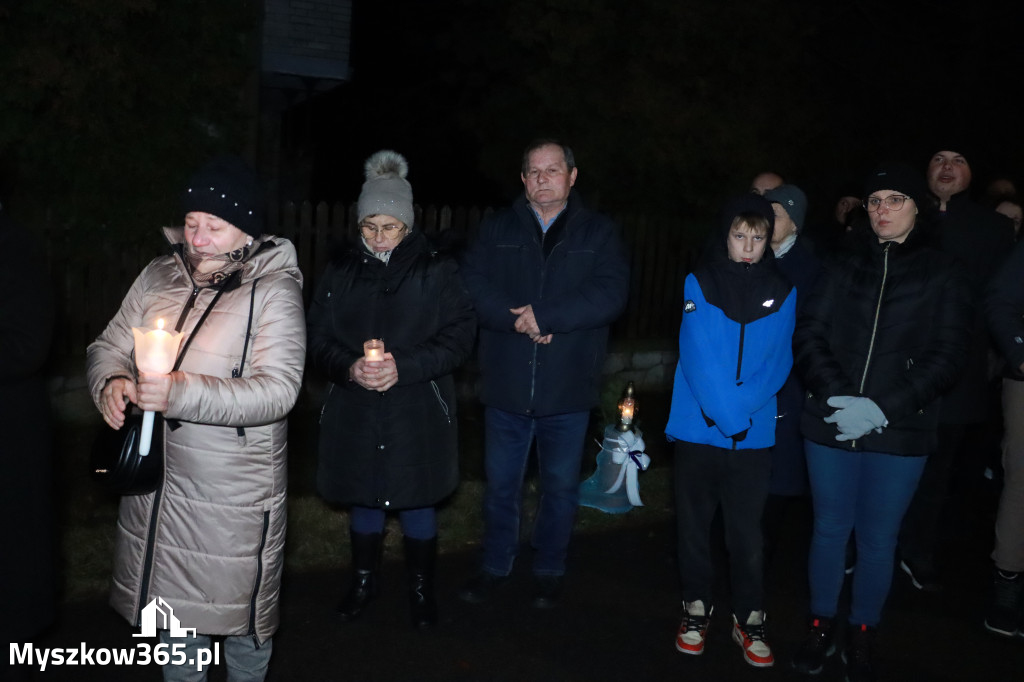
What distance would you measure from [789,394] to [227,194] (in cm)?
324

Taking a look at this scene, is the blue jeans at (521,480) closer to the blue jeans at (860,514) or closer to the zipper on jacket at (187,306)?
the blue jeans at (860,514)

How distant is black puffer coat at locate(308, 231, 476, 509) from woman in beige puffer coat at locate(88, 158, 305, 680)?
0.98 meters

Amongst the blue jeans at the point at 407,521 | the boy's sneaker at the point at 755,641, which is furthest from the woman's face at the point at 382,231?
the boy's sneaker at the point at 755,641

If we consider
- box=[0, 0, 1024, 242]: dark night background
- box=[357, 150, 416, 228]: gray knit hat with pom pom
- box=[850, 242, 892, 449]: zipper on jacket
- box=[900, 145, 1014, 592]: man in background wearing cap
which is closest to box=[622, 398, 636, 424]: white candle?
box=[900, 145, 1014, 592]: man in background wearing cap

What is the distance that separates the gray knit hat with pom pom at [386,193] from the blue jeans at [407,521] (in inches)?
52.3

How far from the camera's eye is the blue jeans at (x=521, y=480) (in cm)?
502

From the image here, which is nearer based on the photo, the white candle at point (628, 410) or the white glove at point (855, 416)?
the white glove at point (855, 416)

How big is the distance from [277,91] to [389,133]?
651cm

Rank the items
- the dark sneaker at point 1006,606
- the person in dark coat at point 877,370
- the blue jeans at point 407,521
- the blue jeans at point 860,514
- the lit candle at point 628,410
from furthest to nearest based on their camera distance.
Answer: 1. the lit candle at point 628,410
2. the dark sneaker at point 1006,606
3. the blue jeans at point 407,521
4. the blue jeans at point 860,514
5. the person in dark coat at point 877,370

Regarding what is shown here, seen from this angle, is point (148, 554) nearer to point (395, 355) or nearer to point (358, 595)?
point (395, 355)

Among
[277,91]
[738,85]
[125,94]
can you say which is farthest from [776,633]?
[277,91]

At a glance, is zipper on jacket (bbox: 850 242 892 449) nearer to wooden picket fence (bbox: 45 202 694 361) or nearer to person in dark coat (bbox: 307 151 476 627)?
person in dark coat (bbox: 307 151 476 627)

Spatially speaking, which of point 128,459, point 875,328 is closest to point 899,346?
point 875,328

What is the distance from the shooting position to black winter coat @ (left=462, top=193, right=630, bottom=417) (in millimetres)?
4844
